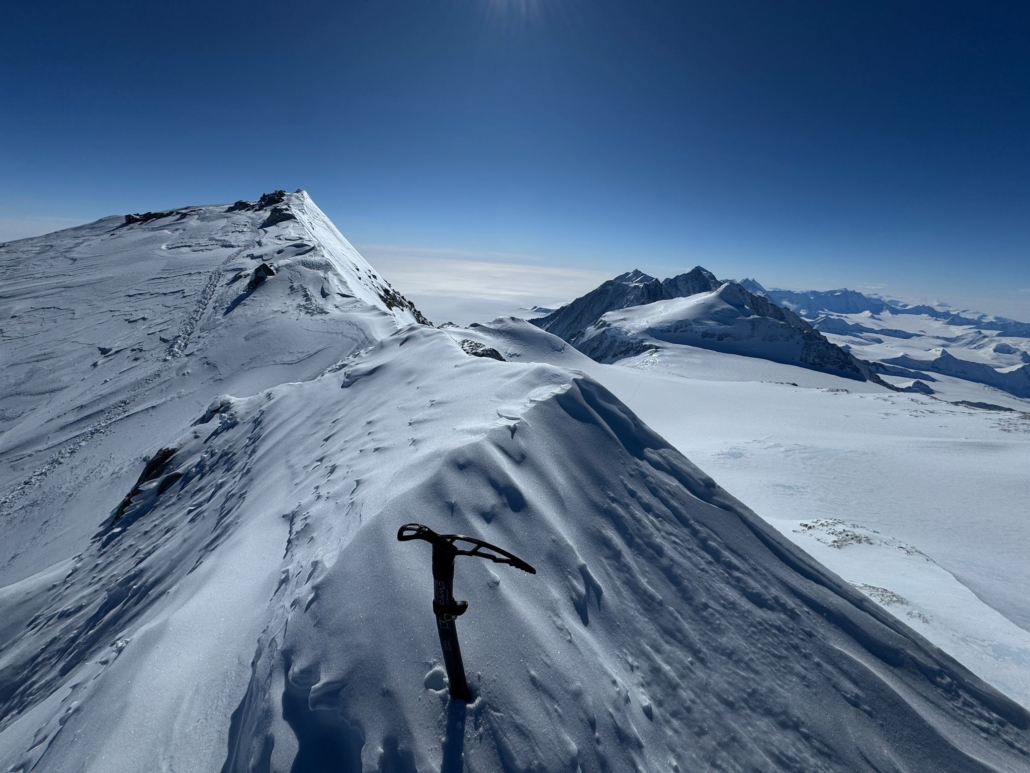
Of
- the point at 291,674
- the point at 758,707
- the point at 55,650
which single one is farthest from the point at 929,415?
the point at 55,650

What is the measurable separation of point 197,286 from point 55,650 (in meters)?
26.5

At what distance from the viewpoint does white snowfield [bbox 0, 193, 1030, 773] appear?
9.74ft

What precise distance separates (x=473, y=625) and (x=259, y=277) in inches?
1057

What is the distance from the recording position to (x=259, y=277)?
80.0 ft

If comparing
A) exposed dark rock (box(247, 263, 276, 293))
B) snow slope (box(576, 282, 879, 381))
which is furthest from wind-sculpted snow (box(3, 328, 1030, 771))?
snow slope (box(576, 282, 879, 381))

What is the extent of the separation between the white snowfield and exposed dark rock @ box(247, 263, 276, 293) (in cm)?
1785

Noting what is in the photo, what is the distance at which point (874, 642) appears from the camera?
4.74 meters

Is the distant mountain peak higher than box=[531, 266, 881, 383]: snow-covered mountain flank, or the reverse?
the distant mountain peak

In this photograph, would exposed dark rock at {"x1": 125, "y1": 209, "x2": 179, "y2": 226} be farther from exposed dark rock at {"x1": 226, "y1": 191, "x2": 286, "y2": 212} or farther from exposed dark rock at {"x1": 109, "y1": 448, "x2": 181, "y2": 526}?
exposed dark rock at {"x1": 109, "y1": 448, "x2": 181, "y2": 526}

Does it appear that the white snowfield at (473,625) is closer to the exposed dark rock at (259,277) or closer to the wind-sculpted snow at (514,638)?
the wind-sculpted snow at (514,638)

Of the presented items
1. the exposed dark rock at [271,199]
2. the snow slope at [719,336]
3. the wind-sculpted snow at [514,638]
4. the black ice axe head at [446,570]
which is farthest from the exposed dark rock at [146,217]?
the snow slope at [719,336]

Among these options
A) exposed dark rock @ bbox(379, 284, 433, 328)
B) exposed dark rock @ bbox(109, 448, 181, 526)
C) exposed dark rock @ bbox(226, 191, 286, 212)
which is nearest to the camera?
exposed dark rock @ bbox(109, 448, 181, 526)

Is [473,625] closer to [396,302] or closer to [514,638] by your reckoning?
[514,638]

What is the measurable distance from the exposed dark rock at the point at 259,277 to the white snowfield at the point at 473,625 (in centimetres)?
1785
